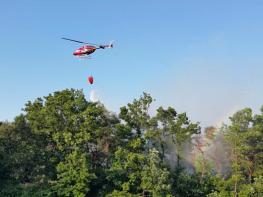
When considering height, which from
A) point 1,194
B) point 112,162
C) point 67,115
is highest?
point 67,115

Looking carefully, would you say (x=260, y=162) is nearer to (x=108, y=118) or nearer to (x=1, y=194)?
(x=108, y=118)

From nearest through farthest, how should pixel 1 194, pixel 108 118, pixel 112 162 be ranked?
pixel 1 194 → pixel 112 162 → pixel 108 118

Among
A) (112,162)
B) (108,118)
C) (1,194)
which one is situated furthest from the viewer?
(108,118)

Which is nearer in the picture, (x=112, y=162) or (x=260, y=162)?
(x=112, y=162)

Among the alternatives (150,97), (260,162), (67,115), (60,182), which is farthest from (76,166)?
(260,162)

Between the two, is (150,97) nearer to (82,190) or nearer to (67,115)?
(67,115)

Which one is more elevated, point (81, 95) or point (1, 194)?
point (81, 95)

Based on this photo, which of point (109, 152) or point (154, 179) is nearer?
point (154, 179)

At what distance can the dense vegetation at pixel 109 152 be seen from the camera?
49.9m

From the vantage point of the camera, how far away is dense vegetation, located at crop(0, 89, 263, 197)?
4994cm

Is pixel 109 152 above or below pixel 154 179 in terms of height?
above

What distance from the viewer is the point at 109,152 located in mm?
54969

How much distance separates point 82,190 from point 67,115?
8.59m

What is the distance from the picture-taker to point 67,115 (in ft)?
175
